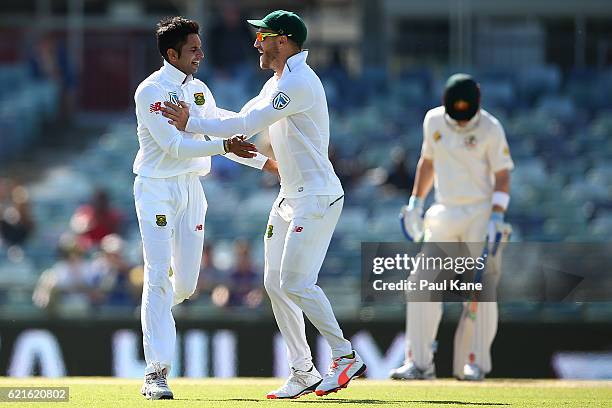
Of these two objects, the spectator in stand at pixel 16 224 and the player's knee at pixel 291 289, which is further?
the spectator in stand at pixel 16 224

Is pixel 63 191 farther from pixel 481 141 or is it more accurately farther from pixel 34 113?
pixel 481 141

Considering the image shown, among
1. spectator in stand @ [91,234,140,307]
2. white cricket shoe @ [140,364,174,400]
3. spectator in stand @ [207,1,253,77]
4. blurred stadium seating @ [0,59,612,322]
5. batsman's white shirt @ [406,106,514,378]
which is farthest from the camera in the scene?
spectator in stand @ [207,1,253,77]

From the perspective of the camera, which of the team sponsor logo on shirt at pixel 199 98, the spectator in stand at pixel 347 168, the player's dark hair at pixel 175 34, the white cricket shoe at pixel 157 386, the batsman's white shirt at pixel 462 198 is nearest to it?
the white cricket shoe at pixel 157 386

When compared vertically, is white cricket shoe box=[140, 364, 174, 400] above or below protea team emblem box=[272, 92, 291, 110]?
below

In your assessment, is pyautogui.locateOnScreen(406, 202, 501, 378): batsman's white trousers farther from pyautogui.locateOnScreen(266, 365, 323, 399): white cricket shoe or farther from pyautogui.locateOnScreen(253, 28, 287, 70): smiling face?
pyautogui.locateOnScreen(253, 28, 287, 70): smiling face

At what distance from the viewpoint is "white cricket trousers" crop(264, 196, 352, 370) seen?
7.71 m

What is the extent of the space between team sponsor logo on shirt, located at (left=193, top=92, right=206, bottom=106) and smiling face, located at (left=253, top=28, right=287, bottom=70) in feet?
1.38

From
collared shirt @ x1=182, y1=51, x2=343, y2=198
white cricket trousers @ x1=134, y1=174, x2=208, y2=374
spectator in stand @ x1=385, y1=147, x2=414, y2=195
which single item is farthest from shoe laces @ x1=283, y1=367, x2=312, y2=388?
spectator in stand @ x1=385, y1=147, x2=414, y2=195

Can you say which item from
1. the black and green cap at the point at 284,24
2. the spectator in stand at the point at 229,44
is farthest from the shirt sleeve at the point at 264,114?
the spectator in stand at the point at 229,44

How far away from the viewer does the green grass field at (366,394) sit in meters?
7.51

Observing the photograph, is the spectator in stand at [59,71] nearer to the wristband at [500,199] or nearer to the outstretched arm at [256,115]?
the wristband at [500,199]

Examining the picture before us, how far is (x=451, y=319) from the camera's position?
36.9 ft

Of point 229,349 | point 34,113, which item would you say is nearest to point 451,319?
point 229,349

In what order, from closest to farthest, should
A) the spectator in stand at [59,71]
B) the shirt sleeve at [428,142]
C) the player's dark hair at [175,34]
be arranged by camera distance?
the player's dark hair at [175,34]
the shirt sleeve at [428,142]
the spectator in stand at [59,71]
